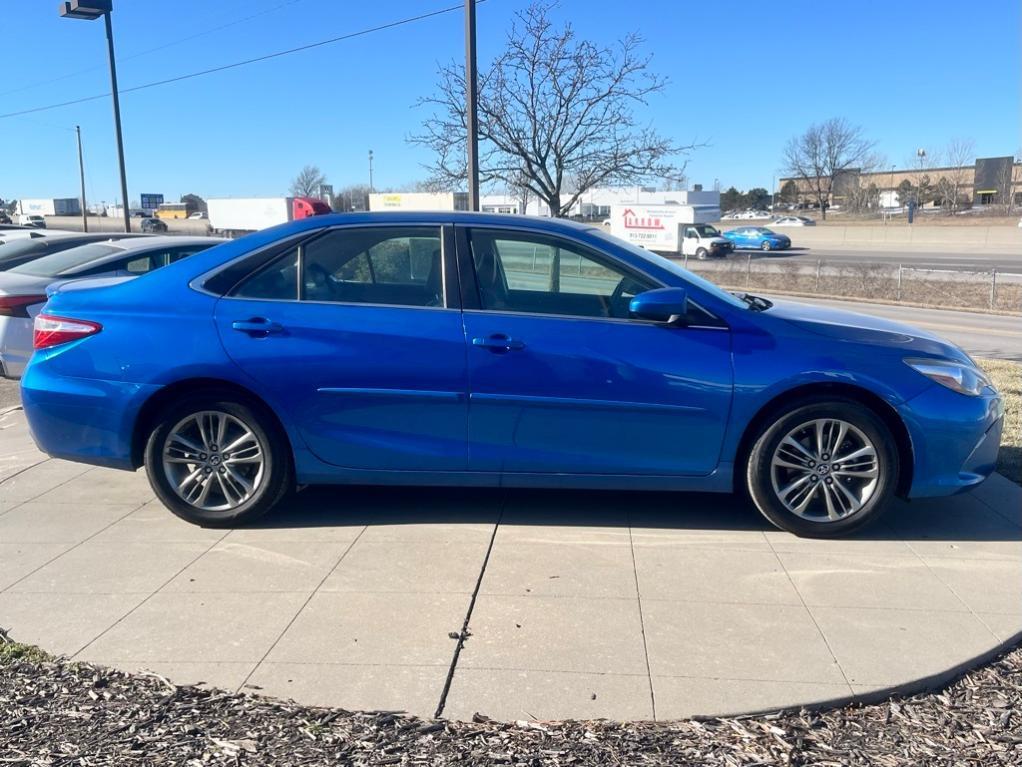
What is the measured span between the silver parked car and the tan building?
3010 inches

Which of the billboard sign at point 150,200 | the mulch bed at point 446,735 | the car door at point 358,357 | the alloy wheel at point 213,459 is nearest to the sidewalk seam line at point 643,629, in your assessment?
the mulch bed at point 446,735

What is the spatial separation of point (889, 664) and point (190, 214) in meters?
102

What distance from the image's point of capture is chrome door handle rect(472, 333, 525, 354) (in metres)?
4.33

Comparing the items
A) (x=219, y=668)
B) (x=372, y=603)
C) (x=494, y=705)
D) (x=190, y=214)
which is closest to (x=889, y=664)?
(x=494, y=705)

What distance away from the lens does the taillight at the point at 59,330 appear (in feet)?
15.0

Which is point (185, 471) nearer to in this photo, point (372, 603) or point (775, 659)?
point (372, 603)

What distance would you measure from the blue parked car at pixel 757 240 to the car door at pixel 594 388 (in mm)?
44662

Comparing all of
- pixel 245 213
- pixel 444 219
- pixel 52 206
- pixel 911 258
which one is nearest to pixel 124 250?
pixel 444 219

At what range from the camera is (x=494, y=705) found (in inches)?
117

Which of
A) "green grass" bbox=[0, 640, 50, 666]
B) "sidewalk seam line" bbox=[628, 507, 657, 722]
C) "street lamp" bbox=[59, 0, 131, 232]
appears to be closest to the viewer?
"sidewalk seam line" bbox=[628, 507, 657, 722]

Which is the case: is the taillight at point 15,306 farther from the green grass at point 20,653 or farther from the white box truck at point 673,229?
the white box truck at point 673,229

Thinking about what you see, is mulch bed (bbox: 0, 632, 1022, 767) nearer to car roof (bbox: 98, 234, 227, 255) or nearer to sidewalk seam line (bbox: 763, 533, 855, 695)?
sidewalk seam line (bbox: 763, 533, 855, 695)

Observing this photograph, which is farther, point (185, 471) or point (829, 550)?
point (185, 471)

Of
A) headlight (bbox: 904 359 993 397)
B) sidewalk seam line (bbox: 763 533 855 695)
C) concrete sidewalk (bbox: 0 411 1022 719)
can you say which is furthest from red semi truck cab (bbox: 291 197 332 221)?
headlight (bbox: 904 359 993 397)
